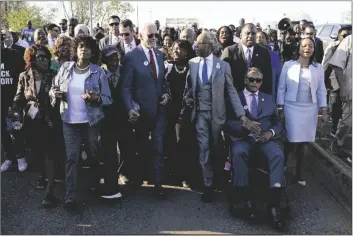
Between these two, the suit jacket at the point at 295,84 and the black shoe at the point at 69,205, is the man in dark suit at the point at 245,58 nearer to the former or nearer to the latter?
the suit jacket at the point at 295,84

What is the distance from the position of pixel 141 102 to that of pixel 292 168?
2612mm

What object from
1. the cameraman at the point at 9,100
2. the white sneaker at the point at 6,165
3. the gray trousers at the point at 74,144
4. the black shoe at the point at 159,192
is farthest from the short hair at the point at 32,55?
the black shoe at the point at 159,192

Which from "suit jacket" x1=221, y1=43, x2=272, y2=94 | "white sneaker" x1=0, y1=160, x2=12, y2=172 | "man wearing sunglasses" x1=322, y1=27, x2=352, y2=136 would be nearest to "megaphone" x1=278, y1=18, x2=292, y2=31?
"man wearing sunglasses" x1=322, y1=27, x2=352, y2=136

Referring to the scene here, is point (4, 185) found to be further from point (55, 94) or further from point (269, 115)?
point (269, 115)

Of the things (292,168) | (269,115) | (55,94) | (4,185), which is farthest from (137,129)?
(292,168)

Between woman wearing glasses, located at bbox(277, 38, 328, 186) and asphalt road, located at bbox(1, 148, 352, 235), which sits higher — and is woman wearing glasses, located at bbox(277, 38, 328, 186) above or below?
above

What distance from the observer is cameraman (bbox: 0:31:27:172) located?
→ 19.0 ft

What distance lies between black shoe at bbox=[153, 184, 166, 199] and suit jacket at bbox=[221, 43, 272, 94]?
162 cm

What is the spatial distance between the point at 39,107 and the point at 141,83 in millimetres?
1201

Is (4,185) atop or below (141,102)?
below

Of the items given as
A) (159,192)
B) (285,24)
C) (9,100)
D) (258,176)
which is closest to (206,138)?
(258,176)

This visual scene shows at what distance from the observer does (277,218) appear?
4230mm

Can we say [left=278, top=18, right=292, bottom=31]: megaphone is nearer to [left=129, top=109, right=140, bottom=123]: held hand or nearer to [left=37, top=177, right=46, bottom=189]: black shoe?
[left=129, top=109, right=140, bottom=123]: held hand

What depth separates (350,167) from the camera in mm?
5527
